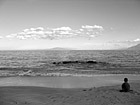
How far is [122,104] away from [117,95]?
154 cm

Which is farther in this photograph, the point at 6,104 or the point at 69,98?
the point at 69,98

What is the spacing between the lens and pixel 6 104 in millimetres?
7605

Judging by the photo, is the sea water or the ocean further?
the sea water

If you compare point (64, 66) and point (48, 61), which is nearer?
point (64, 66)

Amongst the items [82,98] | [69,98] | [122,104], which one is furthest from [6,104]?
[122,104]

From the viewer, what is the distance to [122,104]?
7.86m

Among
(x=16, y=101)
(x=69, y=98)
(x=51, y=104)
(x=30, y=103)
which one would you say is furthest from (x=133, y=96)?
(x=16, y=101)

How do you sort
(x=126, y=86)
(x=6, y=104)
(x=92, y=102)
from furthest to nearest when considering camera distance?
(x=126, y=86)
(x=92, y=102)
(x=6, y=104)

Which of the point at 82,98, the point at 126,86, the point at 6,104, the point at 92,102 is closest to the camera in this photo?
the point at 6,104

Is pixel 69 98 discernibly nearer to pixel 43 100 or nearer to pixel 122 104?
pixel 43 100

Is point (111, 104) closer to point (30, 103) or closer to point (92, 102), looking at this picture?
point (92, 102)

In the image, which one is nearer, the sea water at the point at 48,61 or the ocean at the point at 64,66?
the ocean at the point at 64,66

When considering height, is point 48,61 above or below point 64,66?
above

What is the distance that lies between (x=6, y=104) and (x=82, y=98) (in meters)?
4.25
